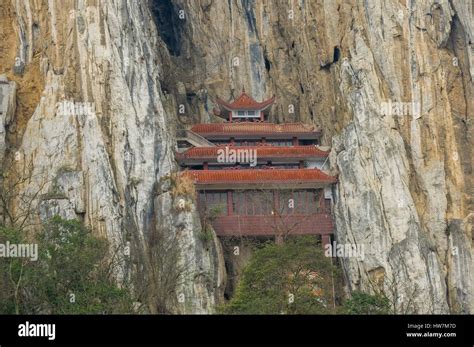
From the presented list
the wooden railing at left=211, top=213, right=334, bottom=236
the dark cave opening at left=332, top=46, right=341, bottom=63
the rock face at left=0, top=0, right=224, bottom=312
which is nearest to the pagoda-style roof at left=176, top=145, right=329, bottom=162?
the rock face at left=0, top=0, right=224, bottom=312

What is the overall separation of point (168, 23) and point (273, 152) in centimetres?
1298

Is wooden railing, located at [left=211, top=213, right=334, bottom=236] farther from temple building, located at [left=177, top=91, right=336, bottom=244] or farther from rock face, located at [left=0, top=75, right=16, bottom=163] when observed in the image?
rock face, located at [left=0, top=75, right=16, bottom=163]

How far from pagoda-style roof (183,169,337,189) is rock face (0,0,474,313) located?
1175 mm

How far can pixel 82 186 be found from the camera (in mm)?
34781

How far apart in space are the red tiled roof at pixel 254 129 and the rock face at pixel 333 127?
1.04m

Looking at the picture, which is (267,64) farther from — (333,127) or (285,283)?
(285,283)

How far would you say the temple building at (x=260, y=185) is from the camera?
128 ft

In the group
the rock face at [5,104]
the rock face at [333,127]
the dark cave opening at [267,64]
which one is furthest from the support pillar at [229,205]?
the dark cave opening at [267,64]

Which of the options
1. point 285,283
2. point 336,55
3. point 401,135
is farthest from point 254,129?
point 285,283

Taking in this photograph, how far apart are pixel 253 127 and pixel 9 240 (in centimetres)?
2175

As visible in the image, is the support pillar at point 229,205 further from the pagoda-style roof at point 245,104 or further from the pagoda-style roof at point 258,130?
the pagoda-style roof at point 245,104

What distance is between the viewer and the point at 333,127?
4362cm
